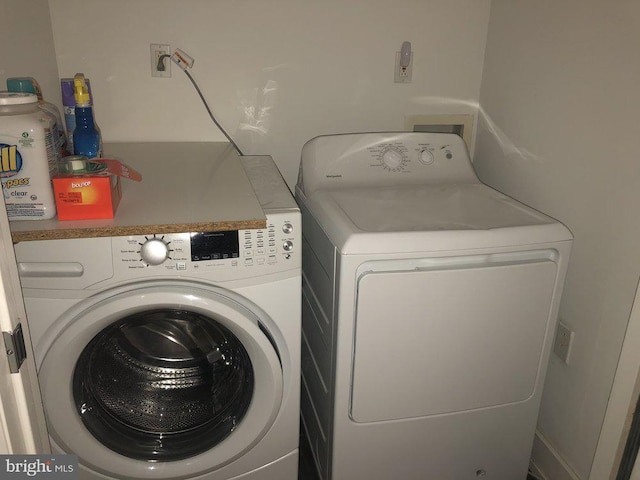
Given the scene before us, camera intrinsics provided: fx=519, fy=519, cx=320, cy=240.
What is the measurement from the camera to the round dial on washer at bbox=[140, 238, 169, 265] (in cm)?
113

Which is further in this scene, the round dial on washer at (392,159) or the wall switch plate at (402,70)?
the wall switch plate at (402,70)

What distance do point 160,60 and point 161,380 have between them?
1.06 m

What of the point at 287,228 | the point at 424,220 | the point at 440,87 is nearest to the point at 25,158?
the point at 287,228

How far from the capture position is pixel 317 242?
1.46 meters

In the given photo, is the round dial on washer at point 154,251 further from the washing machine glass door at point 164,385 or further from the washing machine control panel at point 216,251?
the washing machine glass door at point 164,385

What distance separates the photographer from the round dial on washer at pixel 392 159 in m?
1.70

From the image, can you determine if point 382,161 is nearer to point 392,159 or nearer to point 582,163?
point 392,159

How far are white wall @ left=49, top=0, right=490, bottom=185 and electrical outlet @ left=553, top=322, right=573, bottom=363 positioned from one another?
941 millimetres

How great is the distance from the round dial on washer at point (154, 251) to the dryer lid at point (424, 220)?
1.32 feet

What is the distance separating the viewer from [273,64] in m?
1.84

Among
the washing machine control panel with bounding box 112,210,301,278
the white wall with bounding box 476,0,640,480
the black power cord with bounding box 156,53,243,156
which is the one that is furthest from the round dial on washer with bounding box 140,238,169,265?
the white wall with bounding box 476,0,640,480

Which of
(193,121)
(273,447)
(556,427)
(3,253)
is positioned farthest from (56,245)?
(556,427)

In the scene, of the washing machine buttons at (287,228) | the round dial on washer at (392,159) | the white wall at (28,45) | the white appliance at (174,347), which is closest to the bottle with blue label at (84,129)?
the white wall at (28,45)
